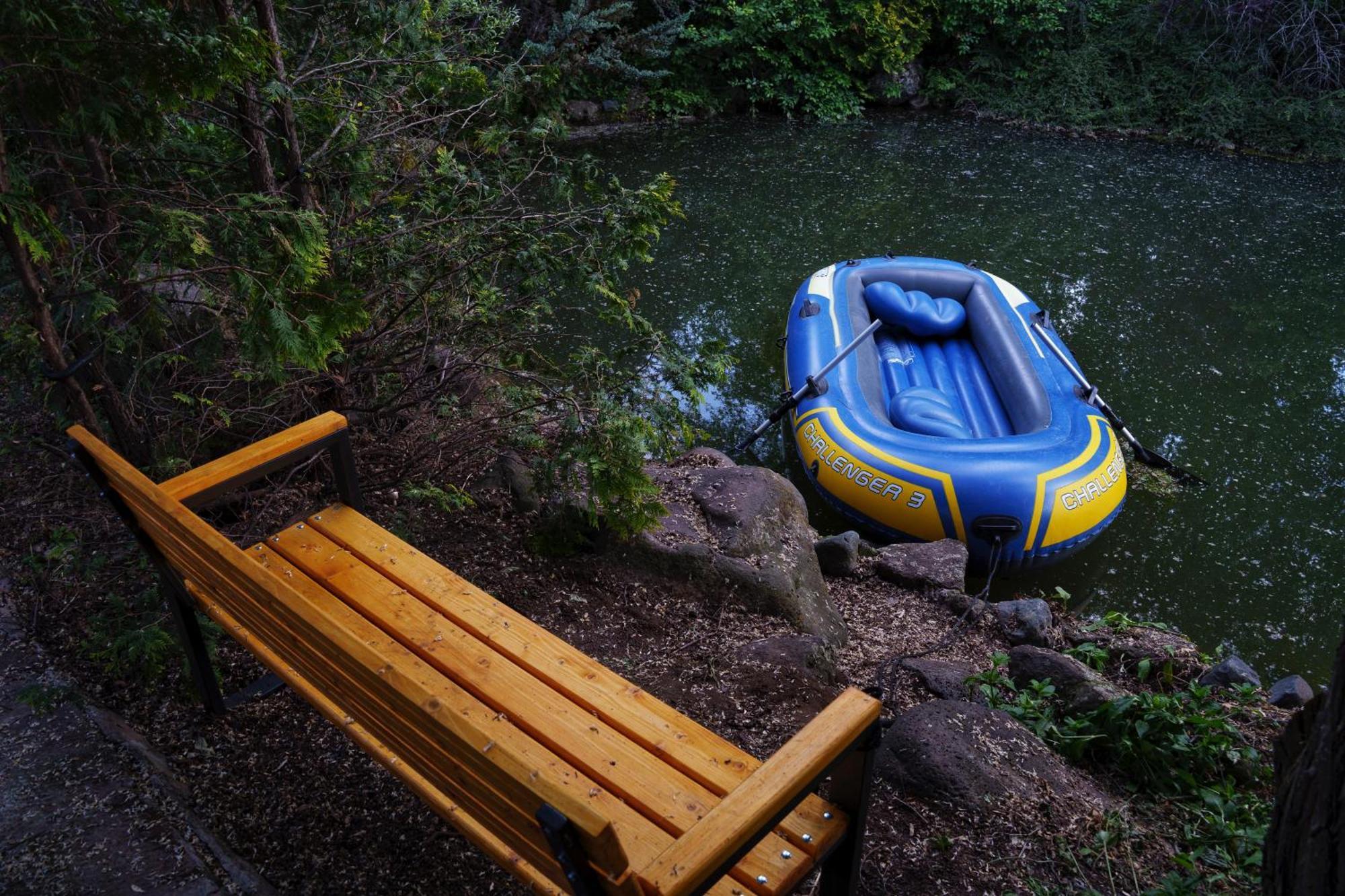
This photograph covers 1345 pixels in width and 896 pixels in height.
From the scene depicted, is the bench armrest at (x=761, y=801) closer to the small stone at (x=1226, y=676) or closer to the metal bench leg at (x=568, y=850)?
the metal bench leg at (x=568, y=850)

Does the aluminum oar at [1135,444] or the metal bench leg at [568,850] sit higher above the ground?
the metal bench leg at [568,850]

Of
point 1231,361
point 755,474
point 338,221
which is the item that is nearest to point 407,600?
point 338,221

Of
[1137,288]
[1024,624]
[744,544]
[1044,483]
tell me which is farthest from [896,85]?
[744,544]

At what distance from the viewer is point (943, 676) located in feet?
10.0

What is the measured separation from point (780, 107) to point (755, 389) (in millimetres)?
7500

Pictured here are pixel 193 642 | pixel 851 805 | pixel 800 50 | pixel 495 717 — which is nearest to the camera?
pixel 851 805

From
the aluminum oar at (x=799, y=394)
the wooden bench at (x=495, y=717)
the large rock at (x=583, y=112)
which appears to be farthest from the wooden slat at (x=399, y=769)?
the large rock at (x=583, y=112)

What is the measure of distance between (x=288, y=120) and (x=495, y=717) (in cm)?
214

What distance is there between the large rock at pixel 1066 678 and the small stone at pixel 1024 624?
638 millimetres

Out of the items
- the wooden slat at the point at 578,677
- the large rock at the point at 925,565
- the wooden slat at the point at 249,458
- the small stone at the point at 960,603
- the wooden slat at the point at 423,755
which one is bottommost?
the large rock at the point at 925,565

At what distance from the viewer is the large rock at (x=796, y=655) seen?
2.89 m

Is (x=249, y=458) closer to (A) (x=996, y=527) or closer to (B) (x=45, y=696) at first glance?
(B) (x=45, y=696)

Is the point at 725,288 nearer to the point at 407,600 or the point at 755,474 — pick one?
the point at 755,474

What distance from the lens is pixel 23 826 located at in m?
2.05
